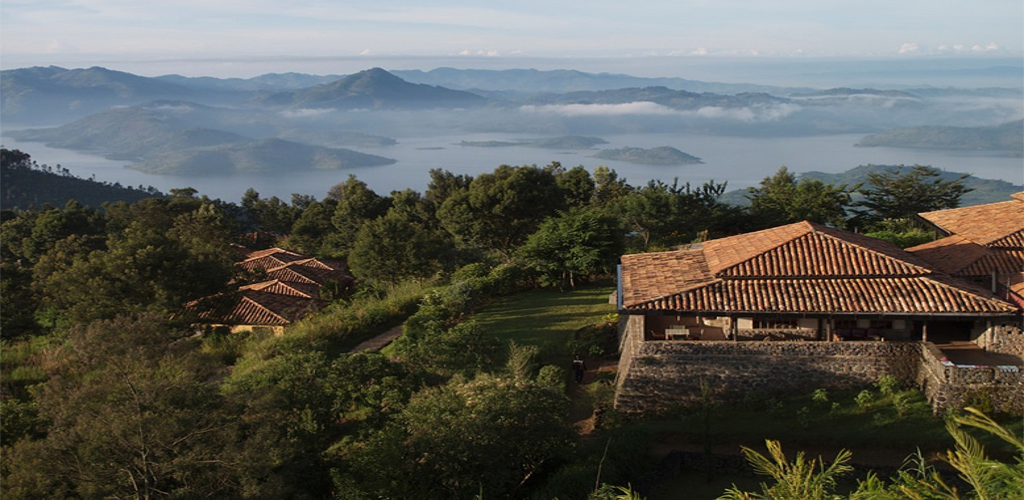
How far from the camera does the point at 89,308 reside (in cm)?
1803

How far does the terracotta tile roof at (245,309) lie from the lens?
1991 cm

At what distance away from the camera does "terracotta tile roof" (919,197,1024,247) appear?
51.6ft

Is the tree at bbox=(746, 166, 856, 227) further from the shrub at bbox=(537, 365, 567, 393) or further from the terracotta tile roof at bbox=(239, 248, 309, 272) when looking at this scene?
the terracotta tile roof at bbox=(239, 248, 309, 272)

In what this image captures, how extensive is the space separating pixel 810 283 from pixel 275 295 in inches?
617

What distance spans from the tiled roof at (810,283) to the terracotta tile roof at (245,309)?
10.7m

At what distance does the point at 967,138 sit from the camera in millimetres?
153375

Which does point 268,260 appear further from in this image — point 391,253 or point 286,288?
point 391,253

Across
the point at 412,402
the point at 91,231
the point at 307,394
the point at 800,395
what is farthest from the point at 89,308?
the point at 91,231

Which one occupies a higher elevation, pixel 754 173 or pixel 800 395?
pixel 800 395

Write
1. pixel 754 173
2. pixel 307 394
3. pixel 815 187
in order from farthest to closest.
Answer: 1. pixel 754 173
2. pixel 815 187
3. pixel 307 394

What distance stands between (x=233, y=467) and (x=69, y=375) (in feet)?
24.6

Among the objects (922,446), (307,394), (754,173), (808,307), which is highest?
(808,307)

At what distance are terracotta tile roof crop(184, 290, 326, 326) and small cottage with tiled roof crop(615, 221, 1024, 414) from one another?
36.0 ft

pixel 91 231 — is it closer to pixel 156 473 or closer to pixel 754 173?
pixel 156 473
